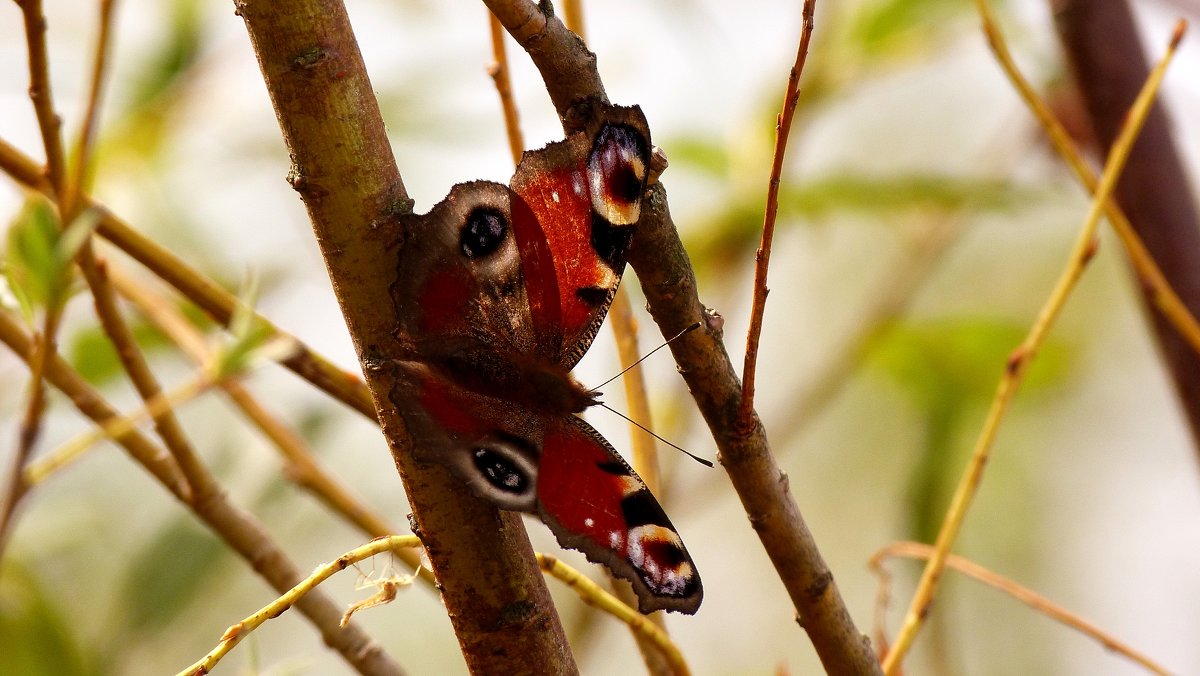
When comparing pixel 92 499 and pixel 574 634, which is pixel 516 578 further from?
pixel 92 499

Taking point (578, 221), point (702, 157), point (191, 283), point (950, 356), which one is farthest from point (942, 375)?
point (191, 283)

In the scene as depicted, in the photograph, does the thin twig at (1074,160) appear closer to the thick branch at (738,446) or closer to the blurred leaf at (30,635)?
the thick branch at (738,446)

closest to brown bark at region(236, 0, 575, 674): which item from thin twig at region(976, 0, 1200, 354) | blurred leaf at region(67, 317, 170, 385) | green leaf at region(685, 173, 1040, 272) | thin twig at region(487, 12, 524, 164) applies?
thin twig at region(487, 12, 524, 164)

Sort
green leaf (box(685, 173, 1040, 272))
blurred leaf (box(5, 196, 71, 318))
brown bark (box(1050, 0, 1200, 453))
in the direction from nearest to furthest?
blurred leaf (box(5, 196, 71, 318)) < brown bark (box(1050, 0, 1200, 453)) < green leaf (box(685, 173, 1040, 272))

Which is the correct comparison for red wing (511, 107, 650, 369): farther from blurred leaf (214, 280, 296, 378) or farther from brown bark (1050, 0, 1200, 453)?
brown bark (1050, 0, 1200, 453)

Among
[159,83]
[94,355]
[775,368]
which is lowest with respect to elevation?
[94,355]

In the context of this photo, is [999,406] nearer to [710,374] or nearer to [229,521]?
[710,374]

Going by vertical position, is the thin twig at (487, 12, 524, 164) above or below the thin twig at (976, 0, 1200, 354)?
below
